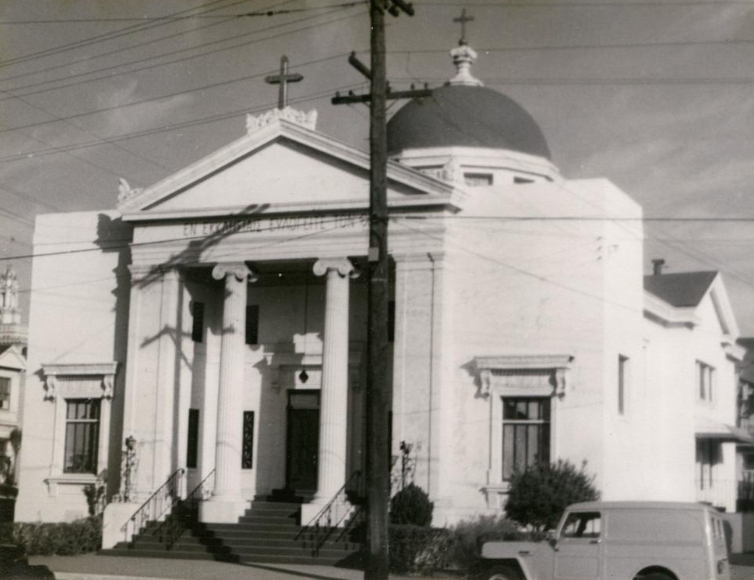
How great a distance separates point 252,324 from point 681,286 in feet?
49.9

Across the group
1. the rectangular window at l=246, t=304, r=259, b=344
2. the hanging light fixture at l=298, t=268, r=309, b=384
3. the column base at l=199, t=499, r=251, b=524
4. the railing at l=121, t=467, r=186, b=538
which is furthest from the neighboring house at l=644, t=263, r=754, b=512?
the railing at l=121, t=467, r=186, b=538

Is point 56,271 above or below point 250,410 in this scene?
above

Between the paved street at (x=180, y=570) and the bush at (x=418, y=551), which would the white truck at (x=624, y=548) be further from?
the bush at (x=418, y=551)

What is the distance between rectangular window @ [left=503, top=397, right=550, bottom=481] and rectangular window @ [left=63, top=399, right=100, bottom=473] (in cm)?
1154

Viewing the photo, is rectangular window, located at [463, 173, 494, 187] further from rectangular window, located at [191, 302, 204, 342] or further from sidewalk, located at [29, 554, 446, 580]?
sidewalk, located at [29, 554, 446, 580]

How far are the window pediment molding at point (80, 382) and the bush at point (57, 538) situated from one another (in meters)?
4.26

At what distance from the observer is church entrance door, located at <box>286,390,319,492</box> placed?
3434 centimetres

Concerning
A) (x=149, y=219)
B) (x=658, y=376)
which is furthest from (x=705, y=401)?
(x=149, y=219)

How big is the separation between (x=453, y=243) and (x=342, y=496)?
21.9ft

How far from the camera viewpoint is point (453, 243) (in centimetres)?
3139

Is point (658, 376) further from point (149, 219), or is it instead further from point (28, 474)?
point (28, 474)

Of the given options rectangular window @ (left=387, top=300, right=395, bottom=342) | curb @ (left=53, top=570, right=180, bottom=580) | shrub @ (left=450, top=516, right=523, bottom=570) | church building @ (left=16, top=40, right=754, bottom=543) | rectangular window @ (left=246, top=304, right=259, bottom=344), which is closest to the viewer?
curb @ (left=53, top=570, right=180, bottom=580)

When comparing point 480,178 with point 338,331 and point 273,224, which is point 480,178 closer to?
point 273,224

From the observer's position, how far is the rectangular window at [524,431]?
31016 millimetres
